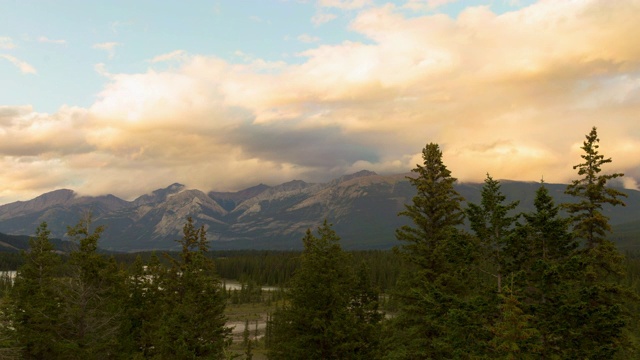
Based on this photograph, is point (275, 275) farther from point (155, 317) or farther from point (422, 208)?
point (422, 208)

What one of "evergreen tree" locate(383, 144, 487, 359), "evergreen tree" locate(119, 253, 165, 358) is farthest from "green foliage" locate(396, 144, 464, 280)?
"evergreen tree" locate(119, 253, 165, 358)

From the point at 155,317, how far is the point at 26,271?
1102 centimetres

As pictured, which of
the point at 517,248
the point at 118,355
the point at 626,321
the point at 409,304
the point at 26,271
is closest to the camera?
the point at 626,321

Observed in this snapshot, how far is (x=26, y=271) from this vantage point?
106 ft

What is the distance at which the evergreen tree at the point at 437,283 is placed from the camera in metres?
21.7

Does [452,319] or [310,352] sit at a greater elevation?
[452,319]

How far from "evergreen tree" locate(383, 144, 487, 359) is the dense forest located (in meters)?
0.08

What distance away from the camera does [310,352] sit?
91.6 ft

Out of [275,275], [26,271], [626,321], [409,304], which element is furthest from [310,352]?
[275,275]

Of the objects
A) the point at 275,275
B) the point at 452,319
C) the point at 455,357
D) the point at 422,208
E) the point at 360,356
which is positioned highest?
the point at 422,208

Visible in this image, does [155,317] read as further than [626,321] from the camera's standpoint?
Yes

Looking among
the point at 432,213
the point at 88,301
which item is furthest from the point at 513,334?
the point at 88,301

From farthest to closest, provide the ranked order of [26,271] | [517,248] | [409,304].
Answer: [26,271] < [409,304] < [517,248]

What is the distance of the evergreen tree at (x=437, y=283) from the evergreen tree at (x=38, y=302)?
22.9 m
